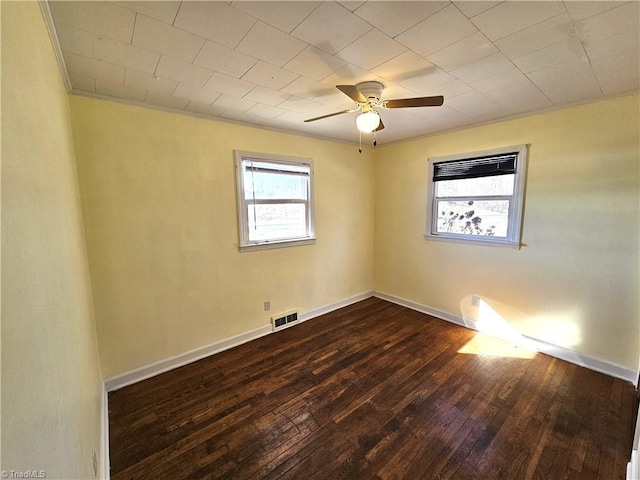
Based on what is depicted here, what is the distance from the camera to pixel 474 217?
3.24m

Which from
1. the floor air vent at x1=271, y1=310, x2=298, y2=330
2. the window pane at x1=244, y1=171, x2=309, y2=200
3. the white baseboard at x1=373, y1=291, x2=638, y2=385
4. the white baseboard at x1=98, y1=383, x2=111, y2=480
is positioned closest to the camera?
the white baseboard at x1=98, y1=383, x2=111, y2=480

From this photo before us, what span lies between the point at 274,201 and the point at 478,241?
249 cm

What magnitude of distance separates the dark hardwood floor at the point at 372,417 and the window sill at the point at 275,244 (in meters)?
1.14

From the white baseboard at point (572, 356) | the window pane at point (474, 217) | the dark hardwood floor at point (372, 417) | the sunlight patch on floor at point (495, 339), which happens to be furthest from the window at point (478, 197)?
the dark hardwood floor at point (372, 417)

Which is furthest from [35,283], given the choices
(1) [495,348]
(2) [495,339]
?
(2) [495,339]

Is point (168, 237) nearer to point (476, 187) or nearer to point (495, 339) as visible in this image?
point (476, 187)

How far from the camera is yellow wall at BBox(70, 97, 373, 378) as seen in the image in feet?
7.13

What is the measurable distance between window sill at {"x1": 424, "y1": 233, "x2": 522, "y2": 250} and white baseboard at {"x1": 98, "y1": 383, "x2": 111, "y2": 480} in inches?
147

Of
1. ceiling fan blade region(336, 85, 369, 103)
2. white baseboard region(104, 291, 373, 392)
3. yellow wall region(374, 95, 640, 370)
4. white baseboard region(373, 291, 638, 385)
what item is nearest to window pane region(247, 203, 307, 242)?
white baseboard region(104, 291, 373, 392)

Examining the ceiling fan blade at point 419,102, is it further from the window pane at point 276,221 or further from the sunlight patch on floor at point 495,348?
the sunlight patch on floor at point 495,348

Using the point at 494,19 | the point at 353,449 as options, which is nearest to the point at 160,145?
the point at 494,19

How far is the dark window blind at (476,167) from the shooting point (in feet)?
9.41

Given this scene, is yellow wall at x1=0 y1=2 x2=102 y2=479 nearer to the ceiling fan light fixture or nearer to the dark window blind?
the ceiling fan light fixture

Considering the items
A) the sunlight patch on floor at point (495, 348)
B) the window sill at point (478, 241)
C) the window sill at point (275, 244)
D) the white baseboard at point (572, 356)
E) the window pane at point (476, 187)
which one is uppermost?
the window pane at point (476, 187)
